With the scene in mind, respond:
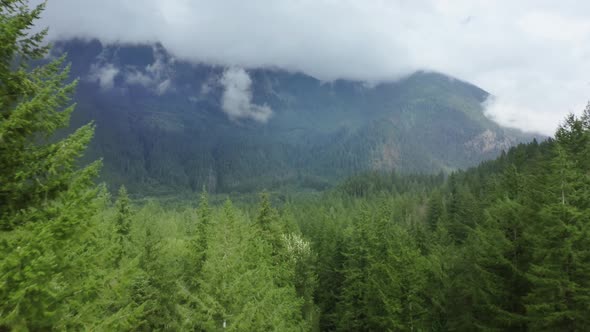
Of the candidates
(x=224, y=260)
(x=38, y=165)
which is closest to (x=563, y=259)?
(x=224, y=260)

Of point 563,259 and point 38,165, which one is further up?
point 38,165

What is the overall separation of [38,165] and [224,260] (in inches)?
363

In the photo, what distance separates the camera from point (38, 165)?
8359mm

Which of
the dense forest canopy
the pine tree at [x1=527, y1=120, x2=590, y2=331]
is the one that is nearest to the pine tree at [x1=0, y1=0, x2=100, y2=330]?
the dense forest canopy

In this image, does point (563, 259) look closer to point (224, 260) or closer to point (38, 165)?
point (224, 260)

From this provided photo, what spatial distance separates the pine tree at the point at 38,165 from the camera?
7539mm

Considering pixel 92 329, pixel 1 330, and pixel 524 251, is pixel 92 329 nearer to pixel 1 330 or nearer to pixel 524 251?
pixel 1 330

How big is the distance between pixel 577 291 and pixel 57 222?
23.5 meters

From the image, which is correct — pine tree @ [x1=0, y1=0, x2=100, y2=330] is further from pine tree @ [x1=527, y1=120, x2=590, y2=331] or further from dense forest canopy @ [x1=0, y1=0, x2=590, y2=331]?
pine tree @ [x1=527, y1=120, x2=590, y2=331]

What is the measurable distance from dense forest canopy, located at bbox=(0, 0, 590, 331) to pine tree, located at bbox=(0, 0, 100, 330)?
0.03 metres

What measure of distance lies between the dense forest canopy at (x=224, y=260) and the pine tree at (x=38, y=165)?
0.10ft

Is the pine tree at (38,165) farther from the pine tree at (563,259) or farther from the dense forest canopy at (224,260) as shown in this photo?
the pine tree at (563,259)

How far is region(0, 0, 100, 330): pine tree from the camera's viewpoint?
754cm

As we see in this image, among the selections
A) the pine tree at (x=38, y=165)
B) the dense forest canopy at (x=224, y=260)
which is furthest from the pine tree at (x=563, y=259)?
the pine tree at (x=38, y=165)
